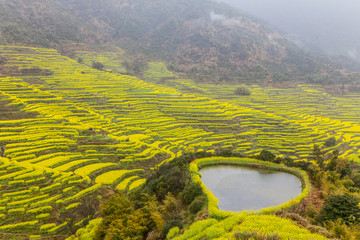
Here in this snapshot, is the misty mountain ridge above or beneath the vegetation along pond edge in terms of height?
above

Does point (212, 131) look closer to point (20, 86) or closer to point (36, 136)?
point (36, 136)

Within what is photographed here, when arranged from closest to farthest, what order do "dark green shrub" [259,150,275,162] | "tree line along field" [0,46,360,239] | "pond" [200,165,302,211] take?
"pond" [200,165,302,211] → "tree line along field" [0,46,360,239] → "dark green shrub" [259,150,275,162]

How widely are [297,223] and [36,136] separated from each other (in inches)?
1306

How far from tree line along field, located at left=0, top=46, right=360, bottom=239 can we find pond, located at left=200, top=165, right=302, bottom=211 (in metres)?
4.48

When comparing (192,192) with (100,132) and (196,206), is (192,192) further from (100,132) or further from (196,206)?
(100,132)

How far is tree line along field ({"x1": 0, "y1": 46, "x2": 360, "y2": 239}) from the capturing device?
21188 millimetres

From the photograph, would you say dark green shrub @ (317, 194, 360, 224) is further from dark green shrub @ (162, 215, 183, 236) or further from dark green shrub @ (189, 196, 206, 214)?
dark green shrub @ (162, 215, 183, 236)

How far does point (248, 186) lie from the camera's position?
2008 cm

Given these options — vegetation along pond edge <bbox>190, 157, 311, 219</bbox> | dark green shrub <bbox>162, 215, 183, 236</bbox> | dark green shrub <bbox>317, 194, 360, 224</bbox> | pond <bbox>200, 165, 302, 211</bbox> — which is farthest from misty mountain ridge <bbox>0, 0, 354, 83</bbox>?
dark green shrub <bbox>162, 215, 183, 236</bbox>

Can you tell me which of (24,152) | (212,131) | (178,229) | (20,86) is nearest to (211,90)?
(212,131)

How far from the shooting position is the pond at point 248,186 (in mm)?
17614

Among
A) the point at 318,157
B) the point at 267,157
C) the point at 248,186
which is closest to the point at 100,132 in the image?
the point at 248,186

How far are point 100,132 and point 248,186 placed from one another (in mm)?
25895

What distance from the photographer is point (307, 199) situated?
16656 millimetres
